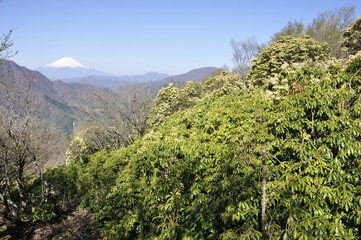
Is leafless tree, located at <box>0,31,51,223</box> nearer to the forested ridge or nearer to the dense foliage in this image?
the forested ridge

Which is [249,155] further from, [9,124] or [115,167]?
[9,124]

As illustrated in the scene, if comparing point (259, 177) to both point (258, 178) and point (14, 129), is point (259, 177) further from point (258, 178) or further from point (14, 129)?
point (14, 129)

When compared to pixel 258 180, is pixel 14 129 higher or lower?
higher

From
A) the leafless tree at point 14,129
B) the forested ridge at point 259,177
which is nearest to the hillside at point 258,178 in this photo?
the forested ridge at point 259,177

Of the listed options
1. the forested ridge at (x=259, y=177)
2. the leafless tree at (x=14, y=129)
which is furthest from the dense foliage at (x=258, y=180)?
the leafless tree at (x=14, y=129)

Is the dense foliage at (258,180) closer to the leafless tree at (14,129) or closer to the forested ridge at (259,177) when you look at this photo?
the forested ridge at (259,177)

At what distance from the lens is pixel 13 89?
918cm

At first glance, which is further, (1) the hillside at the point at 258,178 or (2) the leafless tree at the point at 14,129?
(2) the leafless tree at the point at 14,129

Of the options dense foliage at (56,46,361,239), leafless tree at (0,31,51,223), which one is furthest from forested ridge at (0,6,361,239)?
leafless tree at (0,31,51,223)

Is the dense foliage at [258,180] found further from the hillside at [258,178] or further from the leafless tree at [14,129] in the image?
the leafless tree at [14,129]

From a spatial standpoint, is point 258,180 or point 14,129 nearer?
point 258,180

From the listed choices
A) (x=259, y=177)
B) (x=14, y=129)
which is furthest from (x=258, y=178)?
(x=14, y=129)

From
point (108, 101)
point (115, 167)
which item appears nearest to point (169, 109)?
point (108, 101)

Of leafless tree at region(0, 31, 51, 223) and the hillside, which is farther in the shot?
leafless tree at region(0, 31, 51, 223)
